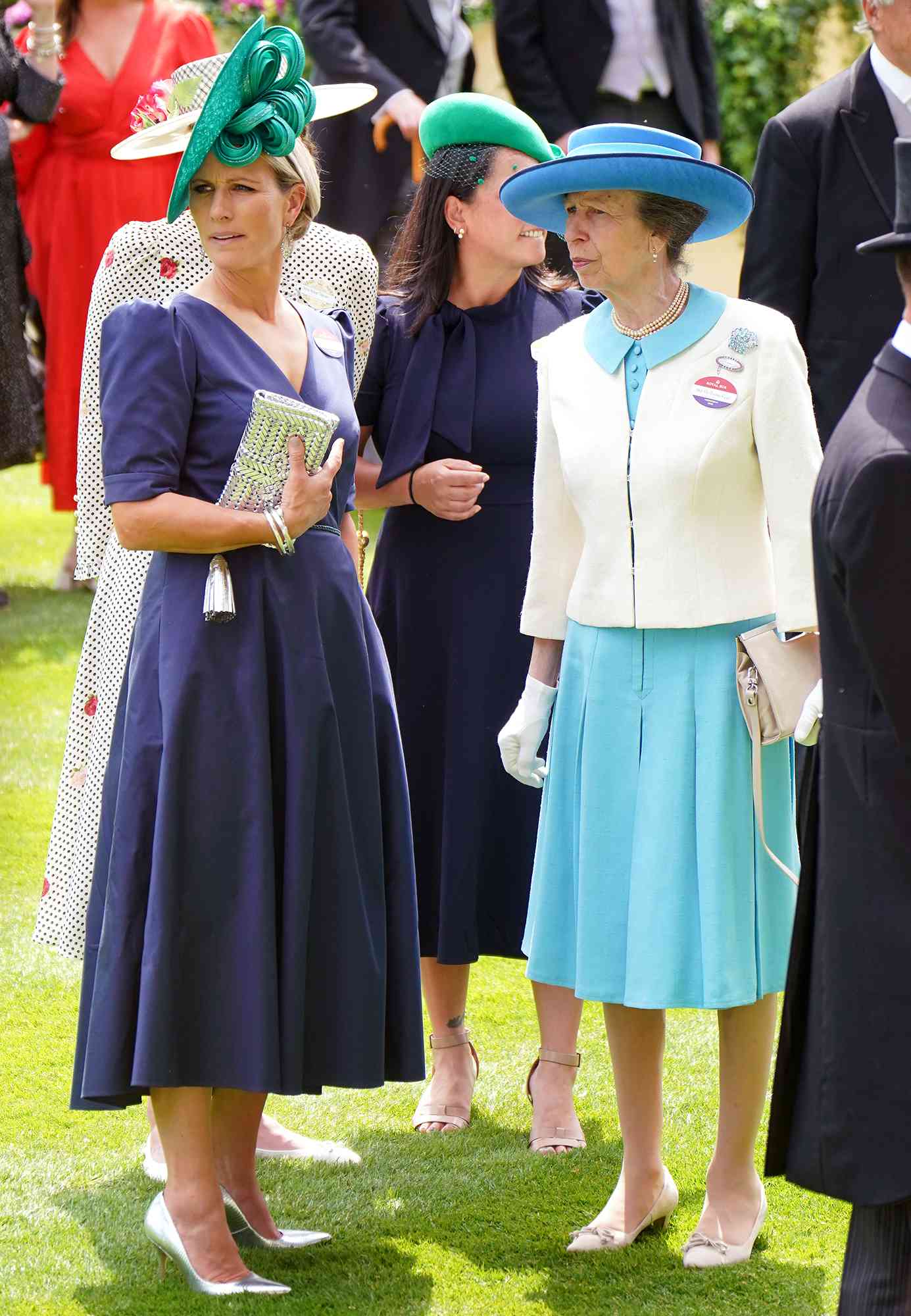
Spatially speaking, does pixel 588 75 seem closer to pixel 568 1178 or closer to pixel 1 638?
pixel 1 638

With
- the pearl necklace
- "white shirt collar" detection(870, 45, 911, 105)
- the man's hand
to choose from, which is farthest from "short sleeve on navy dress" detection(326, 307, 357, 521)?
the man's hand

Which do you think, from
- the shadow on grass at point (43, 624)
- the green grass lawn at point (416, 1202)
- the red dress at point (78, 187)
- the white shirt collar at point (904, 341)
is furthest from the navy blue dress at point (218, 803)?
the shadow on grass at point (43, 624)

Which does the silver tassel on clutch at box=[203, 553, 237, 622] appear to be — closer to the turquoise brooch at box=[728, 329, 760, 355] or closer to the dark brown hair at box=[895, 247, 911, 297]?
the turquoise brooch at box=[728, 329, 760, 355]

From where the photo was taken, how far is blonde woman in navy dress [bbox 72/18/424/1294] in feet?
10.6

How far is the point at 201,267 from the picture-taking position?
3.79 m

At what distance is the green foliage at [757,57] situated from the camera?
36.6 feet

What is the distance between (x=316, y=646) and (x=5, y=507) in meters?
7.57

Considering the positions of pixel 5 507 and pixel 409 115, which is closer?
pixel 409 115

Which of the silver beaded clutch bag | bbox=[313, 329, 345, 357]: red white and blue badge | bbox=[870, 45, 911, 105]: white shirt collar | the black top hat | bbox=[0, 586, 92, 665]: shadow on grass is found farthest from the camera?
bbox=[0, 586, 92, 665]: shadow on grass

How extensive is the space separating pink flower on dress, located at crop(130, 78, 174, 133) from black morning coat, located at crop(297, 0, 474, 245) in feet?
8.67

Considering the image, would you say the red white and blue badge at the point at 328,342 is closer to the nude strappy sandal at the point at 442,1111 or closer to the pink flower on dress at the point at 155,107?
the pink flower on dress at the point at 155,107

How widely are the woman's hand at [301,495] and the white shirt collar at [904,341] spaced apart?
114 centimetres

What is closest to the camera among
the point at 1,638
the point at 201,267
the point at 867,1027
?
the point at 867,1027

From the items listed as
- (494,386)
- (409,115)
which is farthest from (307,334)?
(409,115)
